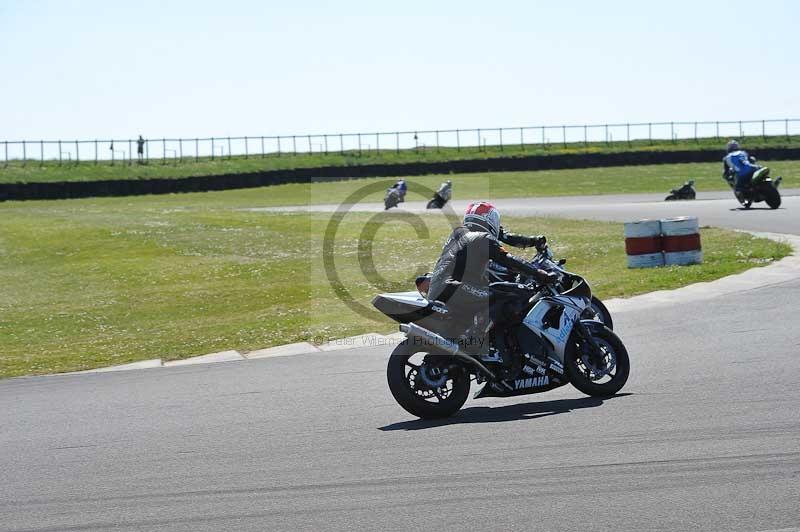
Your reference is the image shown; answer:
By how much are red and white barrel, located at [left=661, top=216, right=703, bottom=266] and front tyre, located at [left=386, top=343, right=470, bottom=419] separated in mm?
10017

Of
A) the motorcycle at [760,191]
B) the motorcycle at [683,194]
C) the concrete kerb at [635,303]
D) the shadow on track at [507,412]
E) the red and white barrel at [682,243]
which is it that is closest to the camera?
the shadow on track at [507,412]

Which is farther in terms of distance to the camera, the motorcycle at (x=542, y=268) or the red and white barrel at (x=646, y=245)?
the red and white barrel at (x=646, y=245)

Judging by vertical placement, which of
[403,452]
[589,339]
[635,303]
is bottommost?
[403,452]

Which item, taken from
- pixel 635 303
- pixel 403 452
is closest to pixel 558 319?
pixel 403 452

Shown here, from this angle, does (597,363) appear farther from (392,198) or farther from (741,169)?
Result: (392,198)

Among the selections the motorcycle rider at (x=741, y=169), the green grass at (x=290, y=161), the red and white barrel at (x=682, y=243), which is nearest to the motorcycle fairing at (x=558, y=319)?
the red and white barrel at (x=682, y=243)

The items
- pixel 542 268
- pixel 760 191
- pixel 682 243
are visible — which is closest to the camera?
pixel 542 268

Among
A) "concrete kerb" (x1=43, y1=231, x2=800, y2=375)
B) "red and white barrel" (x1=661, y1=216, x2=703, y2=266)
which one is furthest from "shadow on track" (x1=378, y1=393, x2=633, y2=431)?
"red and white barrel" (x1=661, y1=216, x2=703, y2=266)

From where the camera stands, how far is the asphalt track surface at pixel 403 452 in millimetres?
5855

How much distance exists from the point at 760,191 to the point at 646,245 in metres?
11.7

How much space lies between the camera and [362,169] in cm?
6669

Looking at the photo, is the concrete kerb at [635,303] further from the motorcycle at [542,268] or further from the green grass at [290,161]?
the green grass at [290,161]

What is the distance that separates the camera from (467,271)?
871 centimetres

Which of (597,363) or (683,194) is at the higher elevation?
(683,194)
